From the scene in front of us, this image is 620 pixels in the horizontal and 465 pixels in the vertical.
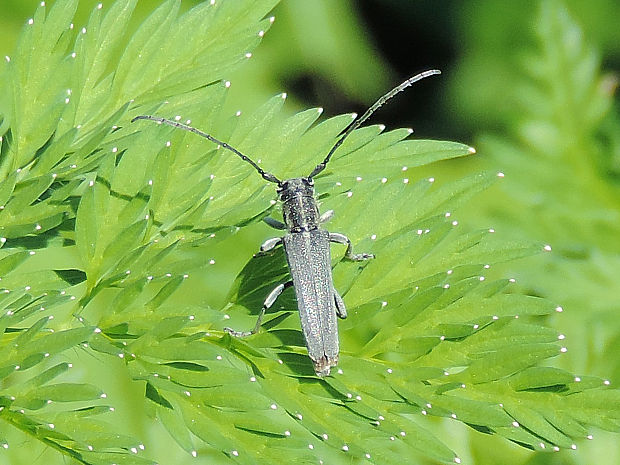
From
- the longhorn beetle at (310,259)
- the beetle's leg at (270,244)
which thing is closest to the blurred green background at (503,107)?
the beetle's leg at (270,244)

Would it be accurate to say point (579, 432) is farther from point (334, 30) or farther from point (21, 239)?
point (334, 30)

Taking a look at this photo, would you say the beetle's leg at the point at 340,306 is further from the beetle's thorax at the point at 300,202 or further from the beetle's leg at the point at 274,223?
the beetle's leg at the point at 274,223

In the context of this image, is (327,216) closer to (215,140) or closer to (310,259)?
(310,259)

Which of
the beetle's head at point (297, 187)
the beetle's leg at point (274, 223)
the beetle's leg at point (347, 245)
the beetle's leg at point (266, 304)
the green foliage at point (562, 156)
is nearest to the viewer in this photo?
the beetle's leg at point (266, 304)

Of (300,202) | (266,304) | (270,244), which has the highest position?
(300,202)

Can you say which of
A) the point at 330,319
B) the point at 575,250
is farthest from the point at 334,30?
the point at 330,319

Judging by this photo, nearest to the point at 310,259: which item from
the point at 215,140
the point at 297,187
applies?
the point at 297,187

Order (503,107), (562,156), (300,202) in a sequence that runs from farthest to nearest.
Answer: (503,107) < (562,156) < (300,202)
